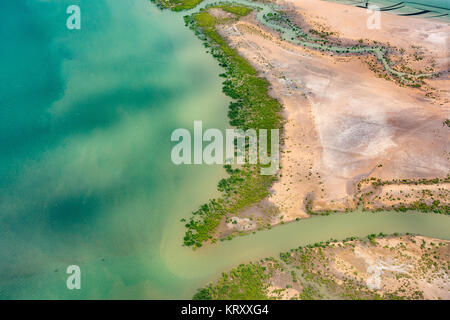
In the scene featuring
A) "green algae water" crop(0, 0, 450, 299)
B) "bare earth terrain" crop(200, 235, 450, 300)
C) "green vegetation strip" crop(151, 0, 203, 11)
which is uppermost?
"green vegetation strip" crop(151, 0, 203, 11)

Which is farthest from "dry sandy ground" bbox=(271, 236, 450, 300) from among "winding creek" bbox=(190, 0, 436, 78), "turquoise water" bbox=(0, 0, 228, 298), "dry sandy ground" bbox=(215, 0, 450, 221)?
"winding creek" bbox=(190, 0, 436, 78)

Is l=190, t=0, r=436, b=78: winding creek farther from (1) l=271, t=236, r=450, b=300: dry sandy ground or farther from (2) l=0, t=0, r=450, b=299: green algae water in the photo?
(1) l=271, t=236, r=450, b=300: dry sandy ground

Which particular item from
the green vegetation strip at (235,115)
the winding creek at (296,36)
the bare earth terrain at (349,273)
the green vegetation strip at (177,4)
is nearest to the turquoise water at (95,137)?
the green vegetation strip at (235,115)

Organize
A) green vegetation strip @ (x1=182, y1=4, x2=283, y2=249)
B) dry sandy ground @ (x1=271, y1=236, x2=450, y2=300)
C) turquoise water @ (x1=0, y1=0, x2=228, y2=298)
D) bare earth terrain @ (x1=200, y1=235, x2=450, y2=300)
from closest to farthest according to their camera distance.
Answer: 1. bare earth terrain @ (x1=200, y1=235, x2=450, y2=300)
2. dry sandy ground @ (x1=271, y1=236, x2=450, y2=300)
3. turquoise water @ (x1=0, y1=0, x2=228, y2=298)
4. green vegetation strip @ (x1=182, y1=4, x2=283, y2=249)

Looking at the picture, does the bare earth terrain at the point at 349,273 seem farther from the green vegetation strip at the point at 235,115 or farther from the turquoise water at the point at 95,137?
the turquoise water at the point at 95,137

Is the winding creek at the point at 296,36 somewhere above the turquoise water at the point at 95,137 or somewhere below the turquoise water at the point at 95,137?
above
